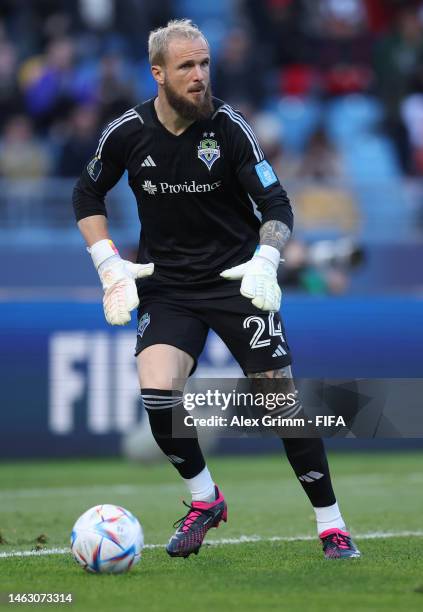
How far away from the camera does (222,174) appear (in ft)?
20.9

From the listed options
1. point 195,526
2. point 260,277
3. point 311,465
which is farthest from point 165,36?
point 195,526

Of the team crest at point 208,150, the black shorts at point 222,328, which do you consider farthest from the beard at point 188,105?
the black shorts at point 222,328

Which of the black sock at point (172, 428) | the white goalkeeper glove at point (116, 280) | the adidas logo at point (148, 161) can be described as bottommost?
the black sock at point (172, 428)

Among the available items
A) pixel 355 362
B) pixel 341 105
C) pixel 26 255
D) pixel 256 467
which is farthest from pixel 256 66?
pixel 256 467

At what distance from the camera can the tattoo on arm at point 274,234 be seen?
6.23 meters

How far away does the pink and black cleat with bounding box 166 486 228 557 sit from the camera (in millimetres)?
6375

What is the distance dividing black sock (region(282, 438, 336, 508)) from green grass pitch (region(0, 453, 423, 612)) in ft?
1.04

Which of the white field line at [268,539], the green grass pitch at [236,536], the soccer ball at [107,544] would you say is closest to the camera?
the green grass pitch at [236,536]

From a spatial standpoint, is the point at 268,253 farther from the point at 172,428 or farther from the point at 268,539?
the point at 268,539

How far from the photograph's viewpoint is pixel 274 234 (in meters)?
6.24

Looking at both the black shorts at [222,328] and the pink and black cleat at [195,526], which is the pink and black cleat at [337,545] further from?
the black shorts at [222,328]

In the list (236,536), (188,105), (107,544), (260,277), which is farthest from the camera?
(236,536)

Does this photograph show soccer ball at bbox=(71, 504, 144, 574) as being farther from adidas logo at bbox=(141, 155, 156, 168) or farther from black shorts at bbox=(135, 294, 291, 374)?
adidas logo at bbox=(141, 155, 156, 168)

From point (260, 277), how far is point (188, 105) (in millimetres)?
916
